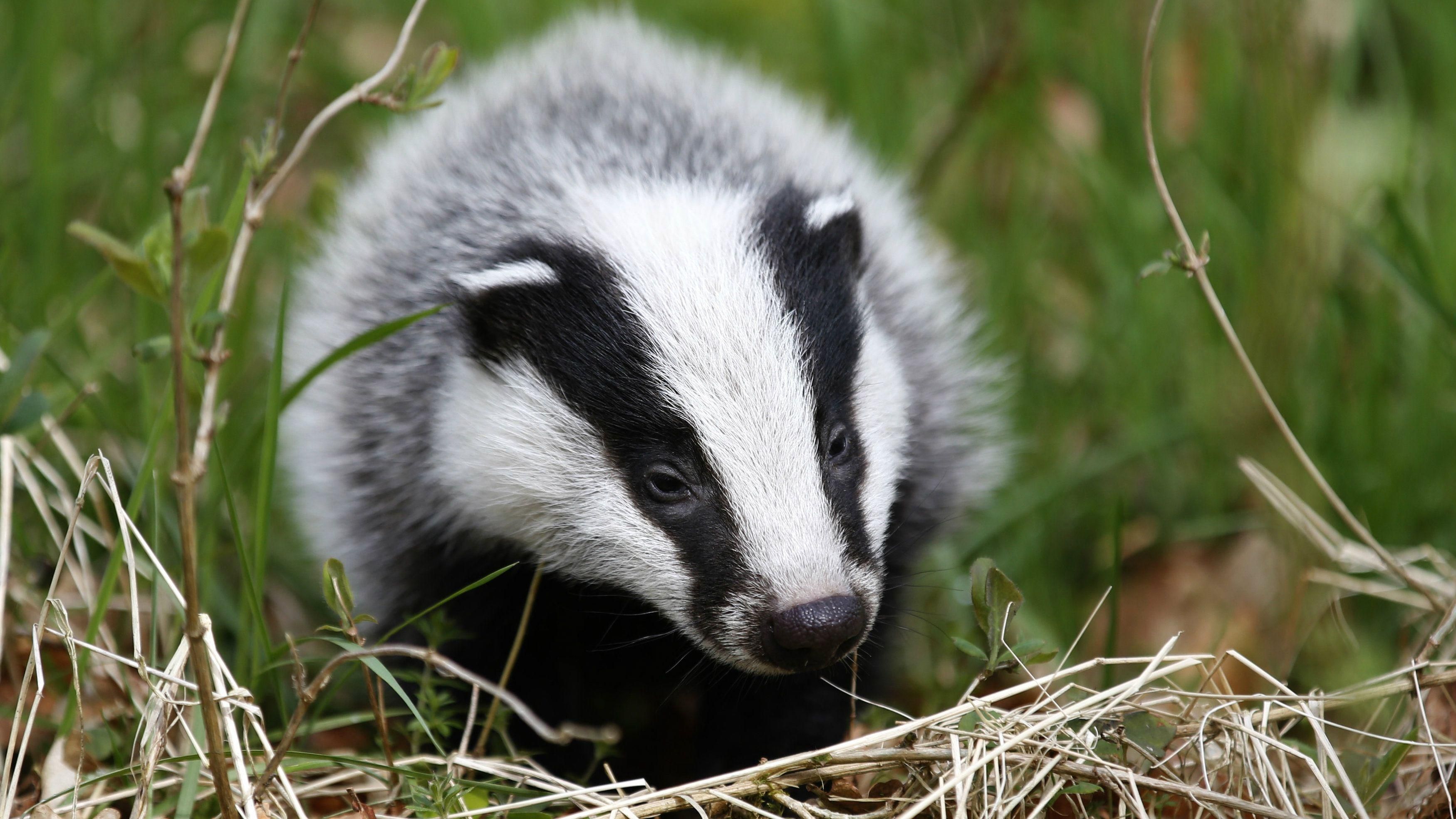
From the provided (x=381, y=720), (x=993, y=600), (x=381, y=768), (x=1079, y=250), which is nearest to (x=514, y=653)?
(x=381, y=720)

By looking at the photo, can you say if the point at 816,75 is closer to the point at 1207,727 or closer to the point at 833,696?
the point at 833,696

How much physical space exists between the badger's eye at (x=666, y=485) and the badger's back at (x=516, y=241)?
0.58 m

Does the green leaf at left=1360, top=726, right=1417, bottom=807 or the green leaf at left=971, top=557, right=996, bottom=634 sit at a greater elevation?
the green leaf at left=971, top=557, right=996, bottom=634

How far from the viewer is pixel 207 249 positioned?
82.6 inches

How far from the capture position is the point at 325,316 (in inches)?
135

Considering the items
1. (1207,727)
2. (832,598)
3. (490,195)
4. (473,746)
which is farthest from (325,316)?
(1207,727)

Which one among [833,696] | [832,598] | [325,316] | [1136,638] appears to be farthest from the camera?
[1136,638]

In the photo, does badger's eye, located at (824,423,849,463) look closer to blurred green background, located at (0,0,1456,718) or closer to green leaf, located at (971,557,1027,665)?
green leaf, located at (971,557,1027,665)

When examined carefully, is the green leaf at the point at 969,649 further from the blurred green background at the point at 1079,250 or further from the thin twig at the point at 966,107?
the thin twig at the point at 966,107

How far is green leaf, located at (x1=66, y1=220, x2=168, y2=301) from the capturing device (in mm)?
1974

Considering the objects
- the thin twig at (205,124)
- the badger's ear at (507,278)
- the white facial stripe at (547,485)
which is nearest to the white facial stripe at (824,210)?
the badger's ear at (507,278)

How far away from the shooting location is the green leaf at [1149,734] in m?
2.43

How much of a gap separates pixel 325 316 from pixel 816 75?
9.65 feet

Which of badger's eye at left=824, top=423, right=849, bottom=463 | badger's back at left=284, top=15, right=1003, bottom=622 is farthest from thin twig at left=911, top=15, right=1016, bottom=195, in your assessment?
badger's eye at left=824, top=423, right=849, bottom=463
